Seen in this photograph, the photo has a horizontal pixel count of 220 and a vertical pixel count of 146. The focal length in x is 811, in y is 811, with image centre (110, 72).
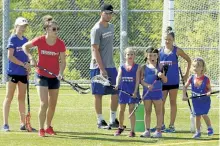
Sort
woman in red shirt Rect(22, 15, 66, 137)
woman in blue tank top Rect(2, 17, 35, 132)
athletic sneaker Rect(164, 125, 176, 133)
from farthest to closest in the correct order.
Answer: athletic sneaker Rect(164, 125, 176, 133)
woman in blue tank top Rect(2, 17, 35, 132)
woman in red shirt Rect(22, 15, 66, 137)

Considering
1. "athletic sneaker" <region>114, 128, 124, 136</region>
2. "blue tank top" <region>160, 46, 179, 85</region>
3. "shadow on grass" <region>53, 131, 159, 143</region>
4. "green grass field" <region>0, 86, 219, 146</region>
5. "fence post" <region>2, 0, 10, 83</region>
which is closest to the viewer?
"green grass field" <region>0, 86, 219, 146</region>

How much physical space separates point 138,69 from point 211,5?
374 inches

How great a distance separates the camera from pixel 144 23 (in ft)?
75.5

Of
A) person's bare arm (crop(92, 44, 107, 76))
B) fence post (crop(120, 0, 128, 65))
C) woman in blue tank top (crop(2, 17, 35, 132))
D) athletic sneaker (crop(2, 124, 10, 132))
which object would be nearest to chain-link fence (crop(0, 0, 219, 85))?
fence post (crop(120, 0, 128, 65))

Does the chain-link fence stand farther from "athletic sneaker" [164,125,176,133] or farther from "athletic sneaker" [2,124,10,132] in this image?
"athletic sneaker" [2,124,10,132]

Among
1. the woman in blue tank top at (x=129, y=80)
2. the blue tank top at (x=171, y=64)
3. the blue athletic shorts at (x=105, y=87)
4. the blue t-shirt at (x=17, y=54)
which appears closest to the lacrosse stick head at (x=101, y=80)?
the blue athletic shorts at (x=105, y=87)

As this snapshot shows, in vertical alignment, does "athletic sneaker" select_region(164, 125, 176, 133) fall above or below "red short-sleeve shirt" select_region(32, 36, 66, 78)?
below

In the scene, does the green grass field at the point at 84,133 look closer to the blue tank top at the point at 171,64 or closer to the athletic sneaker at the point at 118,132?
the athletic sneaker at the point at 118,132

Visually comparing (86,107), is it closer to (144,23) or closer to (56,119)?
(56,119)

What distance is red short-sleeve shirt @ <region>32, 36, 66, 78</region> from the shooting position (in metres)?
12.4

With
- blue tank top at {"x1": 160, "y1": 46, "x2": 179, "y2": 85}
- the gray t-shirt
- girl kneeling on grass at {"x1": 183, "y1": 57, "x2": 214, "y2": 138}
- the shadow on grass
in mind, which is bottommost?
the shadow on grass

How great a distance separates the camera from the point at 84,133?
12.9 m

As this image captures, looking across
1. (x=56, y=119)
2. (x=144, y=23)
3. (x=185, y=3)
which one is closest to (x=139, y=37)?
(x=144, y=23)

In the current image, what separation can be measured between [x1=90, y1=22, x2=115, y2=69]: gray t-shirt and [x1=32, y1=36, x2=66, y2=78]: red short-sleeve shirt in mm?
1368
